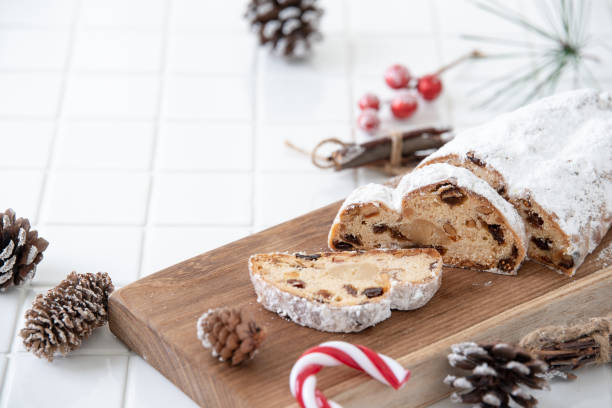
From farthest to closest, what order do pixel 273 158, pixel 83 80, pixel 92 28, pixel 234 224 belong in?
pixel 92 28, pixel 83 80, pixel 273 158, pixel 234 224

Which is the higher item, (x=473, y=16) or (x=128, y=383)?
(x=473, y=16)

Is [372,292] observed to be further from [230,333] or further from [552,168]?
[552,168]

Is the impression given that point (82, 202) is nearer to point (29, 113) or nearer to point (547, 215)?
point (29, 113)

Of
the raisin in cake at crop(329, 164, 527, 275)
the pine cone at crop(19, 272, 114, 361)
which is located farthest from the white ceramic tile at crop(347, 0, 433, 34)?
the pine cone at crop(19, 272, 114, 361)

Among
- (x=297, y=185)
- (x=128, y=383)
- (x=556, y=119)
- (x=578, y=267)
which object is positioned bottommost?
(x=128, y=383)

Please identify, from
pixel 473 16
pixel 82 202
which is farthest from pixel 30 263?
pixel 473 16

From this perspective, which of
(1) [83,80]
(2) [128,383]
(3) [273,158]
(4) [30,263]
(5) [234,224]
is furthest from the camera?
(1) [83,80]
